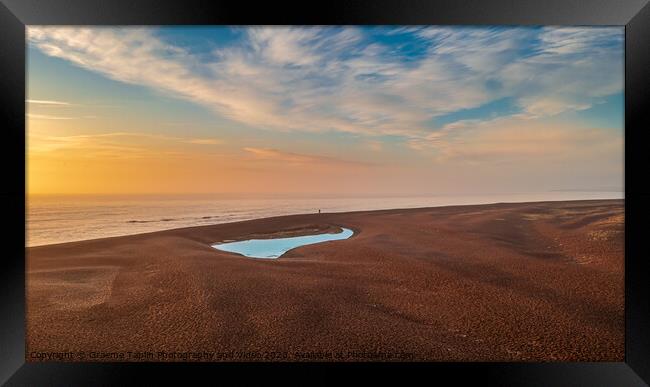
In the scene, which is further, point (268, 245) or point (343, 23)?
point (268, 245)

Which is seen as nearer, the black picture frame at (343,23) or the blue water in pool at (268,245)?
the black picture frame at (343,23)

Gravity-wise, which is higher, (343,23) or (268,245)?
(343,23)

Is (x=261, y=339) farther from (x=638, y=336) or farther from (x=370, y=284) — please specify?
(x=638, y=336)

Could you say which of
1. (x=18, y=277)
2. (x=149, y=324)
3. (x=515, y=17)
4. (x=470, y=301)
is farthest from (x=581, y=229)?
(x=18, y=277)

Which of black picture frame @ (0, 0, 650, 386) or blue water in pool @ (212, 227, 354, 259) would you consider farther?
blue water in pool @ (212, 227, 354, 259)
